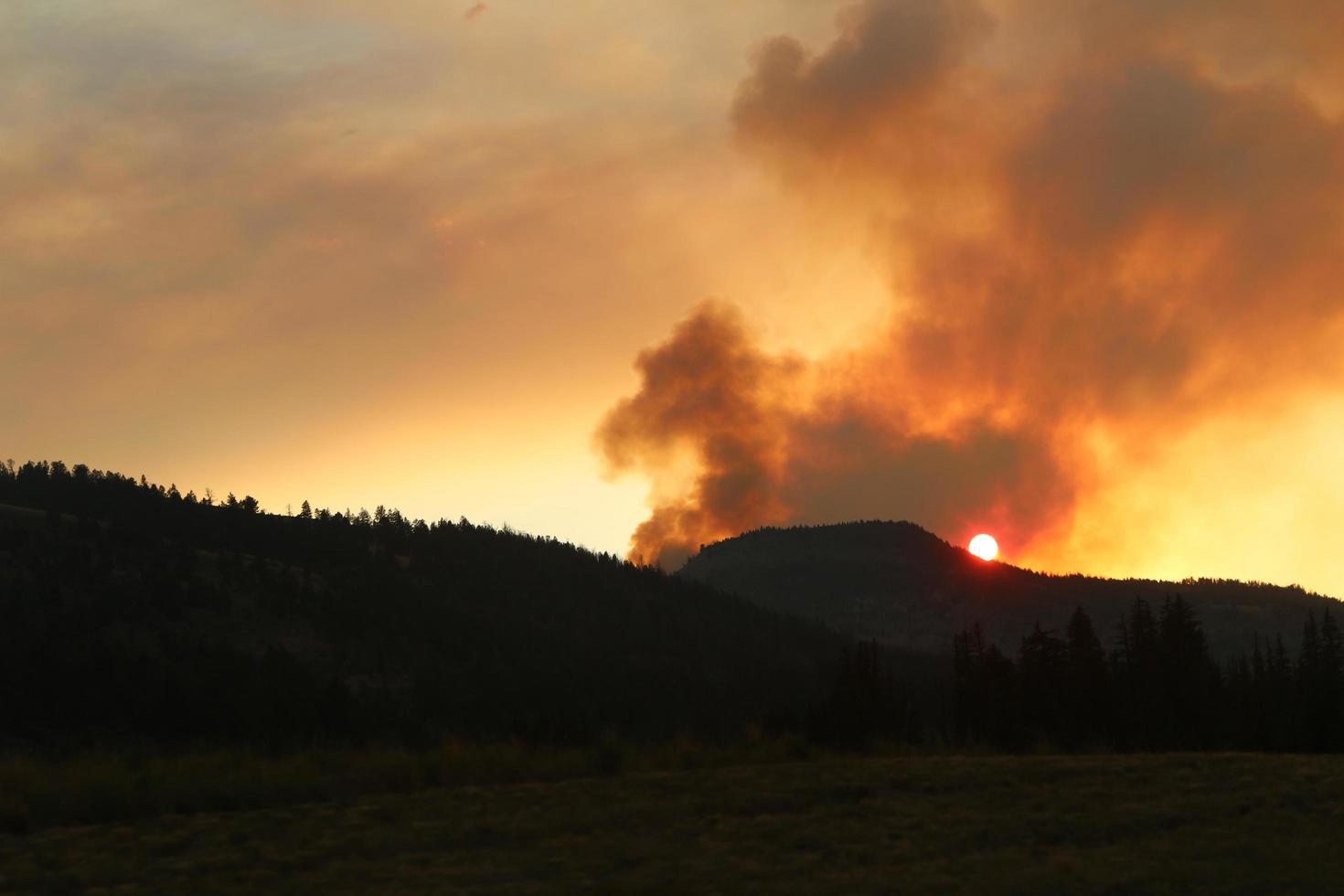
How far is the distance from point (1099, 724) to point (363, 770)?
59.8 metres

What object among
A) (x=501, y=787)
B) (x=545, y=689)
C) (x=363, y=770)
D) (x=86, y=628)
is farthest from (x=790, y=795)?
(x=545, y=689)

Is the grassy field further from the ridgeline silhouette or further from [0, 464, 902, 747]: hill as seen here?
[0, 464, 902, 747]: hill

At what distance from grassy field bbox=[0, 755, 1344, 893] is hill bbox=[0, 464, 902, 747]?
152 feet

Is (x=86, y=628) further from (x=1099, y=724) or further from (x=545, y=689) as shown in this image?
(x=1099, y=724)

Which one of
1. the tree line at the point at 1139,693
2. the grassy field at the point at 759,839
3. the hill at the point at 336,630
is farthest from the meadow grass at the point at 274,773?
the tree line at the point at 1139,693

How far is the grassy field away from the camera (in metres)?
11.1

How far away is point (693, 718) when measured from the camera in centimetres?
11900

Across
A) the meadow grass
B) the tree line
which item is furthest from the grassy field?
the tree line

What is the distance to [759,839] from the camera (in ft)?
42.7

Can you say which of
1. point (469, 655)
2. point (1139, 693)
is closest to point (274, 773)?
point (1139, 693)

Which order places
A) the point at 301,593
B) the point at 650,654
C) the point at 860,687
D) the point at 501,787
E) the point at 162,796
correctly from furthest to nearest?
the point at 650,654 → the point at 301,593 → the point at 860,687 → the point at 501,787 → the point at 162,796

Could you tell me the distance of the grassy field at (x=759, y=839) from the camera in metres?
11.1

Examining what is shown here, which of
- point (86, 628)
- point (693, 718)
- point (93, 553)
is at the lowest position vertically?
point (693, 718)

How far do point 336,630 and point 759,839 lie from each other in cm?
12033
